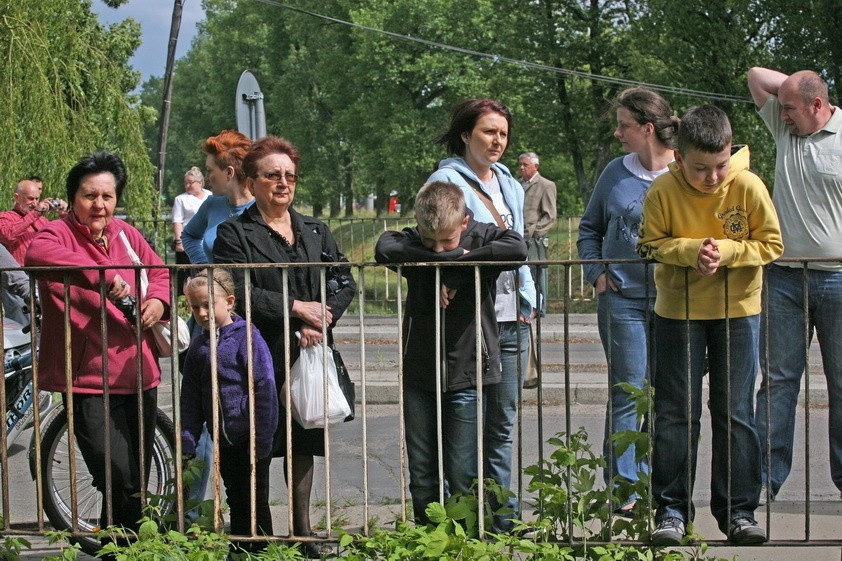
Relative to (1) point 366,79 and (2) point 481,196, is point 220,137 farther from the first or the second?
(1) point 366,79

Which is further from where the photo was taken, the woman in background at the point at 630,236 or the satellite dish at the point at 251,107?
the satellite dish at the point at 251,107

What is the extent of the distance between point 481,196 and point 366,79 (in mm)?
49672

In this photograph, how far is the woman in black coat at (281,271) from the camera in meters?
5.02

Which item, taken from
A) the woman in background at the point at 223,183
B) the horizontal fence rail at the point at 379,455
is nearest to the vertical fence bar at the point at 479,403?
the horizontal fence rail at the point at 379,455

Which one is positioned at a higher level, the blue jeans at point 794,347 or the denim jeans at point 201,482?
the blue jeans at point 794,347

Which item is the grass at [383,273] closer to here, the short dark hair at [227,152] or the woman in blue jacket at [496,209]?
the short dark hair at [227,152]

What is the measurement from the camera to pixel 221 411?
16.0 feet

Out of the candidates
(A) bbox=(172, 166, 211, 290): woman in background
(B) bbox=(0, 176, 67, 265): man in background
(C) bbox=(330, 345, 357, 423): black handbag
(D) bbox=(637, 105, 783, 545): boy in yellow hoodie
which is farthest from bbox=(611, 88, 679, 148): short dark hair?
(A) bbox=(172, 166, 211, 290): woman in background

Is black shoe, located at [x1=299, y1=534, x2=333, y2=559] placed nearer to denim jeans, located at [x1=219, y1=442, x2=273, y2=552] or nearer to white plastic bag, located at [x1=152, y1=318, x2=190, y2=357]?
denim jeans, located at [x1=219, y1=442, x2=273, y2=552]

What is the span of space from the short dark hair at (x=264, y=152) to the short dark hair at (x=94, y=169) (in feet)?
1.78

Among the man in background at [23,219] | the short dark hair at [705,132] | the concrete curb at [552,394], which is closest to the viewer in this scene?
the short dark hair at [705,132]

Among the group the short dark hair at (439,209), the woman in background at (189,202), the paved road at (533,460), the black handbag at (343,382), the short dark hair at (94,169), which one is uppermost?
the woman in background at (189,202)

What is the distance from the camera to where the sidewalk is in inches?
395

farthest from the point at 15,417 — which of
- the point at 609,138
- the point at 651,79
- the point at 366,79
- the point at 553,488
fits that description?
the point at 366,79
